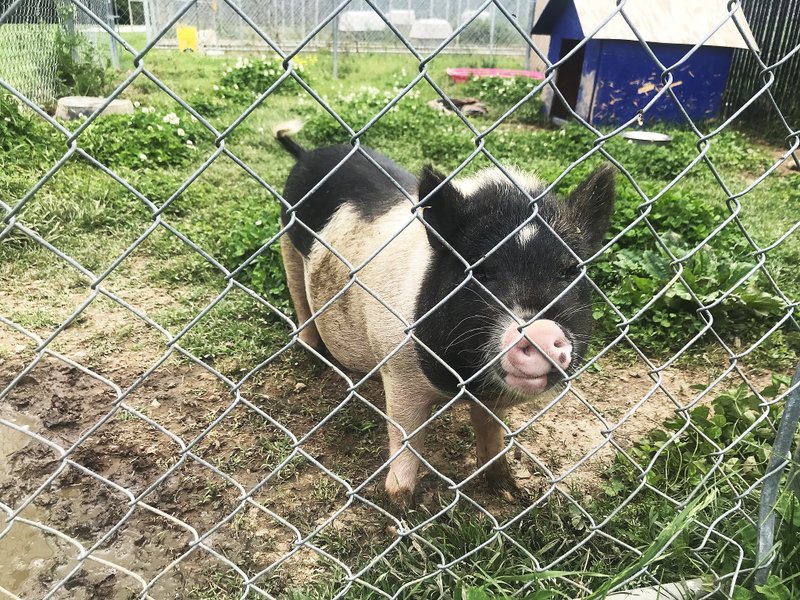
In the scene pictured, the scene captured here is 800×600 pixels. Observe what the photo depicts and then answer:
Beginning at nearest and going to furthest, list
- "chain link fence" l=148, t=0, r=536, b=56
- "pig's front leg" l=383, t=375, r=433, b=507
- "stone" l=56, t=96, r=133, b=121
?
"pig's front leg" l=383, t=375, r=433, b=507
"stone" l=56, t=96, r=133, b=121
"chain link fence" l=148, t=0, r=536, b=56

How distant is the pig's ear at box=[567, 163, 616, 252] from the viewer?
2.00m

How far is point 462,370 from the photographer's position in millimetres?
2045

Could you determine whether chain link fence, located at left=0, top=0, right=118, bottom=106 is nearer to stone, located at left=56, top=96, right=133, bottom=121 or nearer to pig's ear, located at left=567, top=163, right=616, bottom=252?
stone, located at left=56, top=96, right=133, bottom=121

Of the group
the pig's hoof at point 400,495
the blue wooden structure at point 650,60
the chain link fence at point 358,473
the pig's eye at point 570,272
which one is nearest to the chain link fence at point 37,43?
the chain link fence at point 358,473

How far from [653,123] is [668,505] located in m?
6.54

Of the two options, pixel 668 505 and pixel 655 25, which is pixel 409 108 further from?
pixel 668 505

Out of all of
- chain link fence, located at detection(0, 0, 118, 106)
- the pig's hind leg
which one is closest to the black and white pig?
the pig's hind leg

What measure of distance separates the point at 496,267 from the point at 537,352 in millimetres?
333

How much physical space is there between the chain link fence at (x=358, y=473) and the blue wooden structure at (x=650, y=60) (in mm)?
4507

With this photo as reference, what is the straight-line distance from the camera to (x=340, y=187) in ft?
9.48

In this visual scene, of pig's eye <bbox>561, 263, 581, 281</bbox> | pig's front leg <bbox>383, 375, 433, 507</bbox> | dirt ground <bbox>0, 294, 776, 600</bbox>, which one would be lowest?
dirt ground <bbox>0, 294, 776, 600</bbox>

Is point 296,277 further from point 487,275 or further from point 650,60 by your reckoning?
point 650,60

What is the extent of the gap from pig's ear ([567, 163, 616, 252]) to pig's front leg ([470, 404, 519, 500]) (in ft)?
2.65

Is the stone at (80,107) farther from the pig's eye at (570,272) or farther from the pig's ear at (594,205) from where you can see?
the pig's eye at (570,272)
